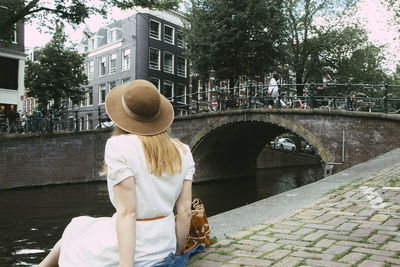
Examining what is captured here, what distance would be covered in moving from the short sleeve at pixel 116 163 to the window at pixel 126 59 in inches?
Answer: 1110

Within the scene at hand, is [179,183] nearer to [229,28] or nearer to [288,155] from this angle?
[229,28]

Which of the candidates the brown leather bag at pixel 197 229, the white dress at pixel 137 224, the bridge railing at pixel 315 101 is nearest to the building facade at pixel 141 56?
the bridge railing at pixel 315 101

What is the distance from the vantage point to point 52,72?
22906mm

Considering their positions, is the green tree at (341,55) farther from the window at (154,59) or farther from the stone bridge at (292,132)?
the window at (154,59)

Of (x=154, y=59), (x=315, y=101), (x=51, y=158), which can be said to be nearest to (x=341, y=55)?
(x=315, y=101)

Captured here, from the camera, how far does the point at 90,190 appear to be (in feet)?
47.5

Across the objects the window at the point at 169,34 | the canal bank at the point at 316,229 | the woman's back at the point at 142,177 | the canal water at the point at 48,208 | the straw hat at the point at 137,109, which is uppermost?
the window at the point at 169,34

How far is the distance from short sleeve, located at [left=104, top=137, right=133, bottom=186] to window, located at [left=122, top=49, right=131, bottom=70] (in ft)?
92.5

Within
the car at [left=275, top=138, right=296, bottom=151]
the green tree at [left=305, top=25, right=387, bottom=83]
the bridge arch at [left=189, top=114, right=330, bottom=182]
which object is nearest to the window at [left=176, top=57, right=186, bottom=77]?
the car at [left=275, top=138, right=296, bottom=151]

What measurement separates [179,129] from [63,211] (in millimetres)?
8158

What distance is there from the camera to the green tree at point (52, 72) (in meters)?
22.8

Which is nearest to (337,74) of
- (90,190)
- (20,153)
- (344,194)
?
(90,190)

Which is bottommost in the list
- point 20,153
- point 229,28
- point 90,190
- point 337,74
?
point 90,190

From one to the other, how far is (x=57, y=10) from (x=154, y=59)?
17.3 m
